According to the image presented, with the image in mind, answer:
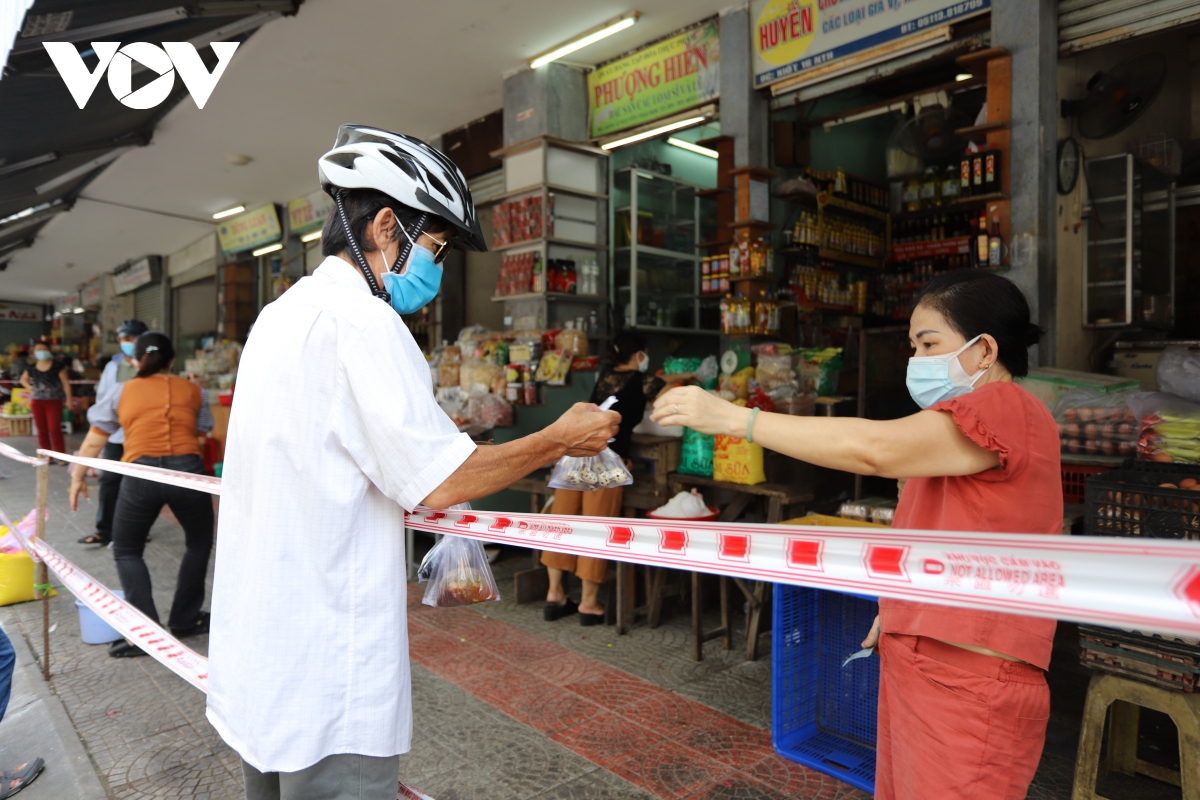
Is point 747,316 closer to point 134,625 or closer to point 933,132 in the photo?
point 933,132

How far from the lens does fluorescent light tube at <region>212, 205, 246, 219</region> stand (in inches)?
549


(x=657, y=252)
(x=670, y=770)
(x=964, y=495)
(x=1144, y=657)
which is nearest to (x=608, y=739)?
(x=670, y=770)

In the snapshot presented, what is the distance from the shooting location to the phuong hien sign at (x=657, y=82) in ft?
21.9

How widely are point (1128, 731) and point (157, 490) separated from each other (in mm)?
4857

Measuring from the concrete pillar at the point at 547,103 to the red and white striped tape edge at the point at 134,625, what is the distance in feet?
17.7

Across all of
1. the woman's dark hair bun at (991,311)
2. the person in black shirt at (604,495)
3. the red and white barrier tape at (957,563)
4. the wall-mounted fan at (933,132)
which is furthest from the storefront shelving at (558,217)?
the red and white barrier tape at (957,563)

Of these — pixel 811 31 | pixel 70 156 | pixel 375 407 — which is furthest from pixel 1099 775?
pixel 70 156

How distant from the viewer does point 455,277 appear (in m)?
10.6

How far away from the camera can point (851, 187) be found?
8.29 metres

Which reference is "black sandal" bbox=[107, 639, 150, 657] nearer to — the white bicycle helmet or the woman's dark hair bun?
the white bicycle helmet

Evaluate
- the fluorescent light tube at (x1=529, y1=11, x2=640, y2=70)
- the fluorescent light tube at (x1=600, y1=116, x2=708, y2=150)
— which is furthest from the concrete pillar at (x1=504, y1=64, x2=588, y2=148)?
the fluorescent light tube at (x1=600, y1=116, x2=708, y2=150)

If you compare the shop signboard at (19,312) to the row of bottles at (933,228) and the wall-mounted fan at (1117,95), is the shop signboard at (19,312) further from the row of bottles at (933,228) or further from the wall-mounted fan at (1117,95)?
the wall-mounted fan at (1117,95)

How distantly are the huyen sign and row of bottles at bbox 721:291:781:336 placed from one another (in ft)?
17.1

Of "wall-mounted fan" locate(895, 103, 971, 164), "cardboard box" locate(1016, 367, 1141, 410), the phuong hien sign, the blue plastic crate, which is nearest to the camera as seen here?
the blue plastic crate
